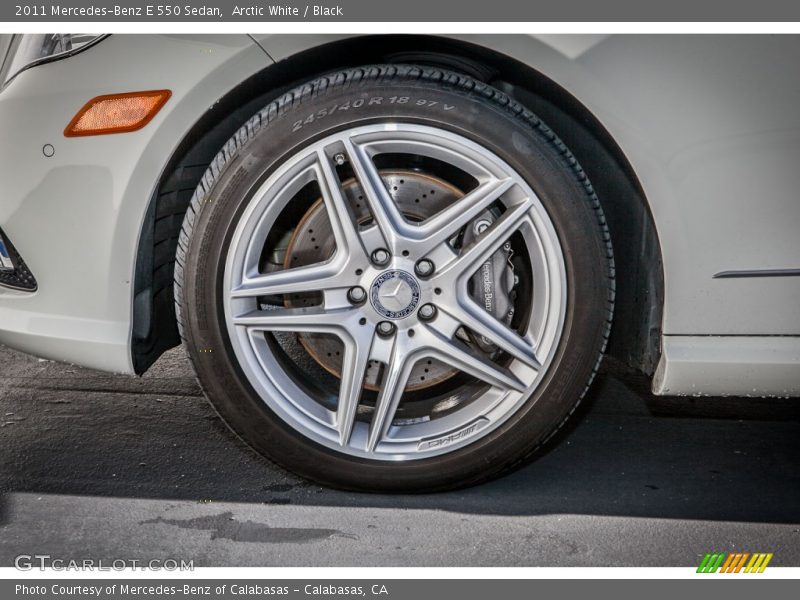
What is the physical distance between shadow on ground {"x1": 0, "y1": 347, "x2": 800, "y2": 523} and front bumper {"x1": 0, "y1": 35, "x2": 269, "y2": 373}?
1.13 ft

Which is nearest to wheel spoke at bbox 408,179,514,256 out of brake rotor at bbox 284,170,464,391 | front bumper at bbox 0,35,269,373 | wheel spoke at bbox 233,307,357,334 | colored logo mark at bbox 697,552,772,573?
brake rotor at bbox 284,170,464,391

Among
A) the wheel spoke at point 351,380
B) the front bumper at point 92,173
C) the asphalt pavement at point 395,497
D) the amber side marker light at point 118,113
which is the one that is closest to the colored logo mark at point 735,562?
the asphalt pavement at point 395,497

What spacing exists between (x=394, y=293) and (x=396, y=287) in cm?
1

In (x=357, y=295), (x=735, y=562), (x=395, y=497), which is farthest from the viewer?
(x=395, y=497)

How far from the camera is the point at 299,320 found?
Result: 2002 mm

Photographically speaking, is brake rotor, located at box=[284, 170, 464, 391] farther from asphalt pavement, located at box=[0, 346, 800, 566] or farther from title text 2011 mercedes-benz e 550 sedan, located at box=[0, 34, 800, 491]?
asphalt pavement, located at box=[0, 346, 800, 566]

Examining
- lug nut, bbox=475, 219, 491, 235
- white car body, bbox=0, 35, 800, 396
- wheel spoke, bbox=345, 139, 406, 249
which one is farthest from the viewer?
lug nut, bbox=475, 219, 491, 235

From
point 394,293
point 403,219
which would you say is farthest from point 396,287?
point 403,219

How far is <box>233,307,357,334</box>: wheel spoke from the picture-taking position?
199 centimetres

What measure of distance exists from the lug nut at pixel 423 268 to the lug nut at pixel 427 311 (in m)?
0.07

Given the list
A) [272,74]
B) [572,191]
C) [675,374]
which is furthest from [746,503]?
[272,74]

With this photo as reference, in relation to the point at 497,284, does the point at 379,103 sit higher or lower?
higher

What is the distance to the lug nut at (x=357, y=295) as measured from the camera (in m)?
1.98

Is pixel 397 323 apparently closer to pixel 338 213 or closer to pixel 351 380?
pixel 351 380
